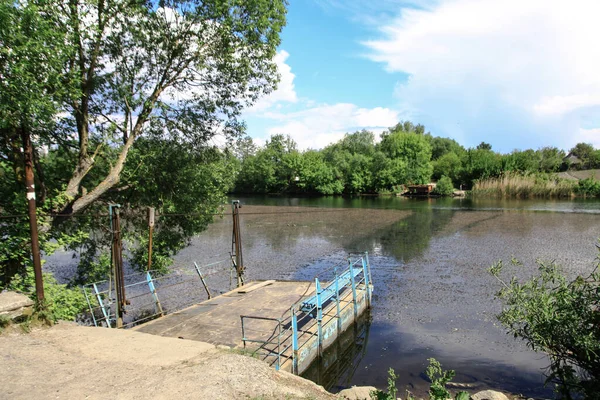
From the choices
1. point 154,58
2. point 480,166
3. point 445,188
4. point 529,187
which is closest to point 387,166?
point 445,188

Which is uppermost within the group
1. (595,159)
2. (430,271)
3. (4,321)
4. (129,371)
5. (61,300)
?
(595,159)

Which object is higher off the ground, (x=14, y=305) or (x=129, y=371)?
(x=14, y=305)

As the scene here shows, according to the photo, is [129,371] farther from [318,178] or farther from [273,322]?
[318,178]

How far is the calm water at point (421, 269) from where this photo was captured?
30.6ft

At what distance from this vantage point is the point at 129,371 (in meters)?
5.45

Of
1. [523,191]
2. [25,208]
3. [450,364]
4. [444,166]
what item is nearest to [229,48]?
[25,208]

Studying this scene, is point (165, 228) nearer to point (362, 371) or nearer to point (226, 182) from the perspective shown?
point (226, 182)

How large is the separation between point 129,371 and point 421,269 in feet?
49.2

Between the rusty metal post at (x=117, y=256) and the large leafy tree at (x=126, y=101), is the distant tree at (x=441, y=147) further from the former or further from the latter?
the rusty metal post at (x=117, y=256)

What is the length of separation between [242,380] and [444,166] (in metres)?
77.6

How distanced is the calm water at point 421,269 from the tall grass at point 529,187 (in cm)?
1517

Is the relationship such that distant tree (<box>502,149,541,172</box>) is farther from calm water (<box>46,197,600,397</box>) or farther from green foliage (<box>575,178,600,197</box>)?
calm water (<box>46,197,600,397</box>)

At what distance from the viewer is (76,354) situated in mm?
6051

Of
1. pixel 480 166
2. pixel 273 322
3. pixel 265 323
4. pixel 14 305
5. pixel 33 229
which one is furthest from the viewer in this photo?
pixel 480 166
